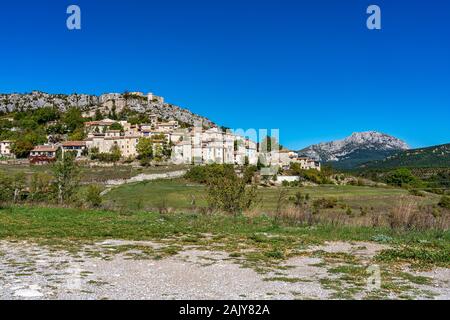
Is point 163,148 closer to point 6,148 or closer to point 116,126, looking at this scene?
point 116,126

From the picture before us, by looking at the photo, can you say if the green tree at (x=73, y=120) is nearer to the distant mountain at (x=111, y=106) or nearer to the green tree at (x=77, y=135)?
the green tree at (x=77, y=135)

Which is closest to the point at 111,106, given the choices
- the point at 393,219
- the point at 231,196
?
the point at 231,196

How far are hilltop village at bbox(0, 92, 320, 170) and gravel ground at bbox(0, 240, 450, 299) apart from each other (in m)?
98.3

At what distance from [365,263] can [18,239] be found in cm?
940

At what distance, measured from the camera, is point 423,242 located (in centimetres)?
1245

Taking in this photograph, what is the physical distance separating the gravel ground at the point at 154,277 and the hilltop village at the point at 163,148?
322 feet

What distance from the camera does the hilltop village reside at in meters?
114

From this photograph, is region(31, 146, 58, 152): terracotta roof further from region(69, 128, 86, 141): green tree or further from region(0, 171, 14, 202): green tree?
region(0, 171, 14, 202): green tree

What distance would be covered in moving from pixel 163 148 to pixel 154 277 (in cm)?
11206

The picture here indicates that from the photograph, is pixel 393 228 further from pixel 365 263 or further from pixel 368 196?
pixel 368 196

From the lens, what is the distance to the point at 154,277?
7754 millimetres

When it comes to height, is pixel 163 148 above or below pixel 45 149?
above

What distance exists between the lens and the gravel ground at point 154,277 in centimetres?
657

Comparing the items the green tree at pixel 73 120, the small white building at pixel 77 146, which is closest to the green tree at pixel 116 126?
the green tree at pixel 73 120
